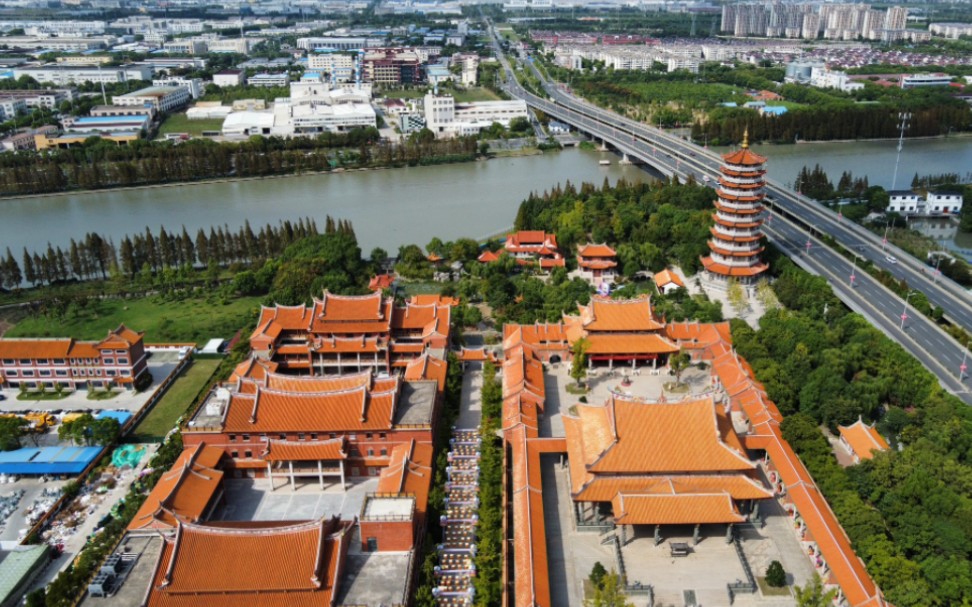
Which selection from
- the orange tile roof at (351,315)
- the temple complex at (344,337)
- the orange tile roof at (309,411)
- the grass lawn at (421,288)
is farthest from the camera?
the grass lawn at (421,288)

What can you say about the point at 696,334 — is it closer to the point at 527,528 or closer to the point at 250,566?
the point at 527,528

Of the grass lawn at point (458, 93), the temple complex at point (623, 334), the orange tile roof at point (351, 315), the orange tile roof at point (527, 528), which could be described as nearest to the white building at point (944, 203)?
the temple complex at point (623, 334)

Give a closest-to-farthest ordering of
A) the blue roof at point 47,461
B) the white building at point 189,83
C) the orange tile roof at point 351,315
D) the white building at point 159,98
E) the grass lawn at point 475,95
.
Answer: the blue roof at point 47,461, the orange tile roof at point 351,315, the white building at point 159,98, the grass lawn at point 475,95, the white building at point 189,83

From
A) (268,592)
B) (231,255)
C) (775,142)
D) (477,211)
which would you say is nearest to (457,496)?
(268,592)

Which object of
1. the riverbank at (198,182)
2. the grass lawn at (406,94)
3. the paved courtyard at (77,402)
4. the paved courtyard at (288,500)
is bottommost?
the paved courtyard at (288,500)

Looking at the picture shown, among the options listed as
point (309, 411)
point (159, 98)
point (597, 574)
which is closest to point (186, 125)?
point (159, 98)

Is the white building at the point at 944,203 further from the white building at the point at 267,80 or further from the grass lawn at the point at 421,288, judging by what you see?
the white building at the point at 267,80

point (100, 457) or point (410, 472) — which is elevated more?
point (410, 472)

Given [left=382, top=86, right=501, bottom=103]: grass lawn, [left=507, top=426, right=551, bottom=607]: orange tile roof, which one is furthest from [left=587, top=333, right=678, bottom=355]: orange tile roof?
[left=382, top=86, right=501, bottom=103]: grass lawn
